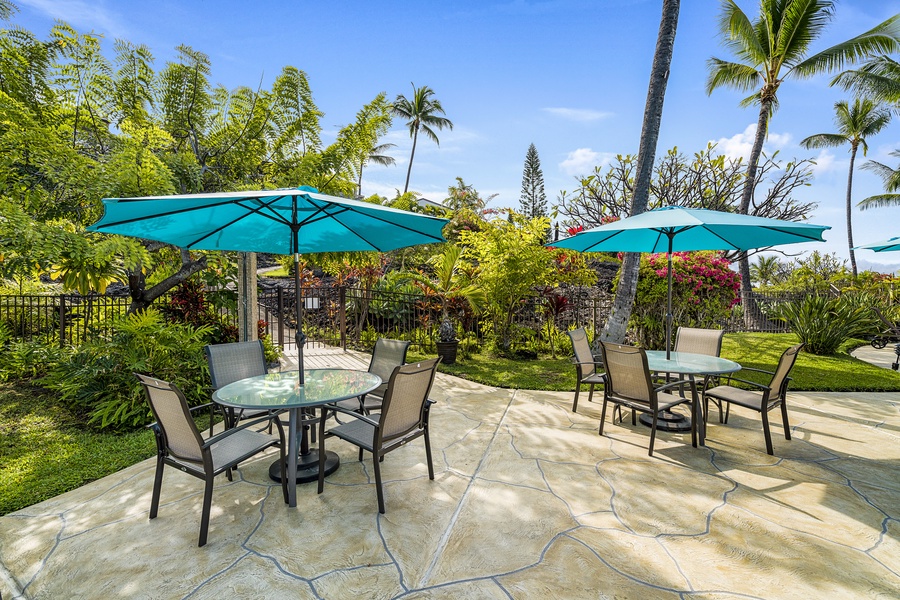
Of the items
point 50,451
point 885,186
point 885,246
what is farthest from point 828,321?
point 885,186

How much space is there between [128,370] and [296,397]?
332 centimetres

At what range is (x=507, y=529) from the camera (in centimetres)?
257

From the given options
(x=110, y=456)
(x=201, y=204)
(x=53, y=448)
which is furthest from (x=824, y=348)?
(x=53, y=448)

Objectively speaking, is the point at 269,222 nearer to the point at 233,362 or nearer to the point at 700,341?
the point at 233,362

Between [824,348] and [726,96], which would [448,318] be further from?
[726,96]

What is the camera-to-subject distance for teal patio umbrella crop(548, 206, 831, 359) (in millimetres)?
3658

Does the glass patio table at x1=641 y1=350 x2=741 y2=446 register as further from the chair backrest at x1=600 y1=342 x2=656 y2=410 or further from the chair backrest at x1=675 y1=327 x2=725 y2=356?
the chair backrest at x1=675 y1=327 x2=725 y2=356

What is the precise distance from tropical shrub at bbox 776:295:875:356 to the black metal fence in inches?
64.0

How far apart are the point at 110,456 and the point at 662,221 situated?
5674 millimetres

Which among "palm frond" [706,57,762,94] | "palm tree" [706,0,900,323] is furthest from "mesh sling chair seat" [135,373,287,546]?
"palm frond" [706,57,762,94]

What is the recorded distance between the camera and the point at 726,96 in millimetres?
15531

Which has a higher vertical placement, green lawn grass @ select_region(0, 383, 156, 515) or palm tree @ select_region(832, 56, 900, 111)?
palm tree @ select_region(832, 56, 900, 111)

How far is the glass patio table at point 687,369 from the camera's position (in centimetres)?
387

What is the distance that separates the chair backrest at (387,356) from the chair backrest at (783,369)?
3.50 metres
